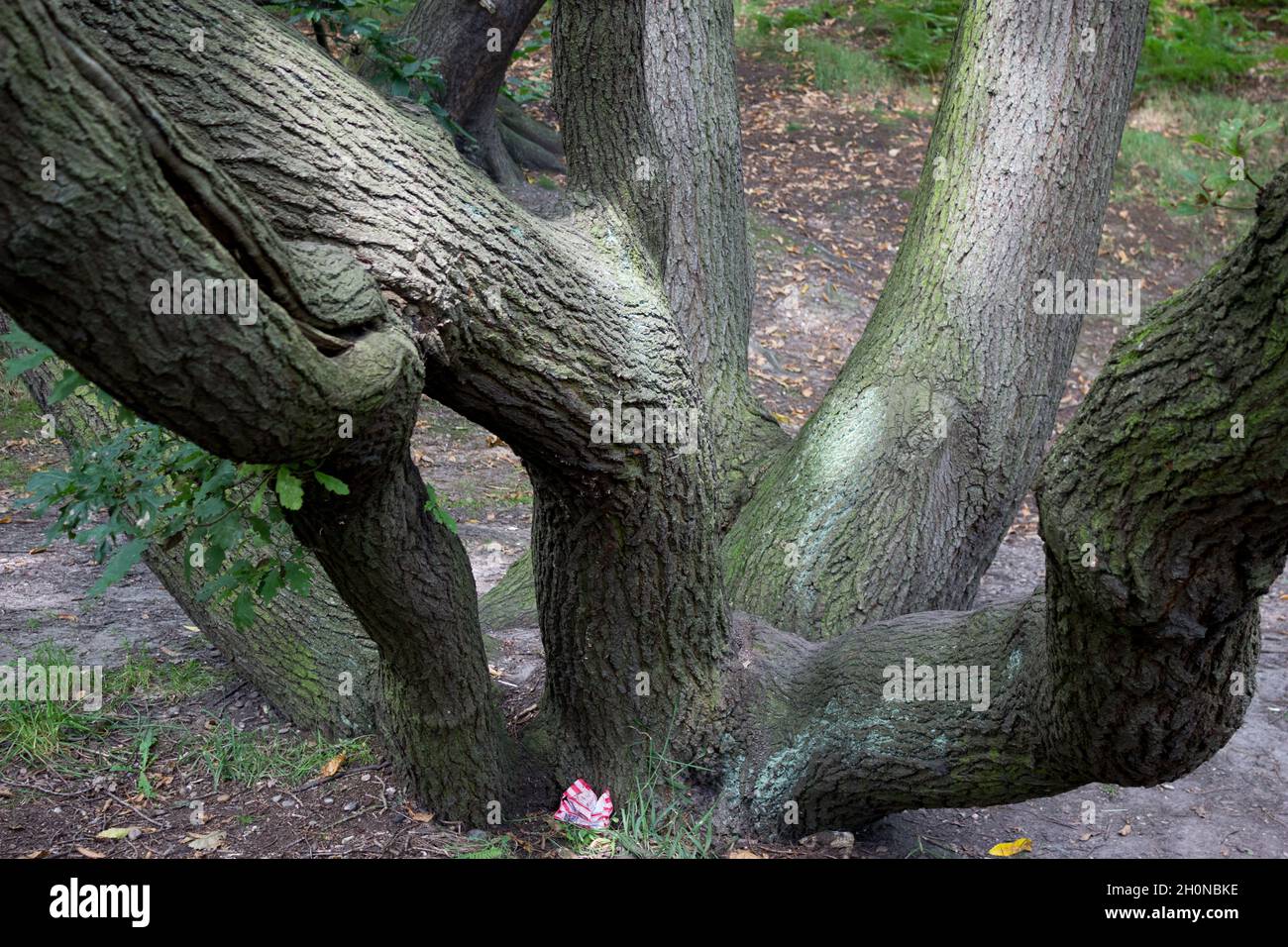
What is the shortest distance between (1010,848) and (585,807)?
149 centimetres

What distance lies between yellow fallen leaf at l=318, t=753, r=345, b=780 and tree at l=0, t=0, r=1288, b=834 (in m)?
0.21

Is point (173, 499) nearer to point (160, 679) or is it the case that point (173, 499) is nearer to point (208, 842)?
point (208, 842)

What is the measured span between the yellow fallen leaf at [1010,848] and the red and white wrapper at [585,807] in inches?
53.0

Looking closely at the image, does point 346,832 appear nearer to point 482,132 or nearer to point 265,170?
point 265,170

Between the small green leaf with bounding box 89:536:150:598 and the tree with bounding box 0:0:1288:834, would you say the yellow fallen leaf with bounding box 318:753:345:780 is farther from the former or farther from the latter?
the small green leaf with bounding box 89:536:150:598

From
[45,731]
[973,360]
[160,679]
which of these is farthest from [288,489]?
[973,360]

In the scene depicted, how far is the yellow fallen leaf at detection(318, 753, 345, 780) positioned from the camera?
3.77 meters

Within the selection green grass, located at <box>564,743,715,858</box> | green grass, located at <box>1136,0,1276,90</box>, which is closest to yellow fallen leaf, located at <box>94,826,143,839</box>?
green grass, located at <box>564,743,715,858</box>

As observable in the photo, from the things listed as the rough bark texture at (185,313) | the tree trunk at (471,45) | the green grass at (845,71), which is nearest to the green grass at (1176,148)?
the green grass at (845,71)

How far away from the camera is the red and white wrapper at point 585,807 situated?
11.5ft

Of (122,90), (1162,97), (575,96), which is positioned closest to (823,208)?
(1162,97)
